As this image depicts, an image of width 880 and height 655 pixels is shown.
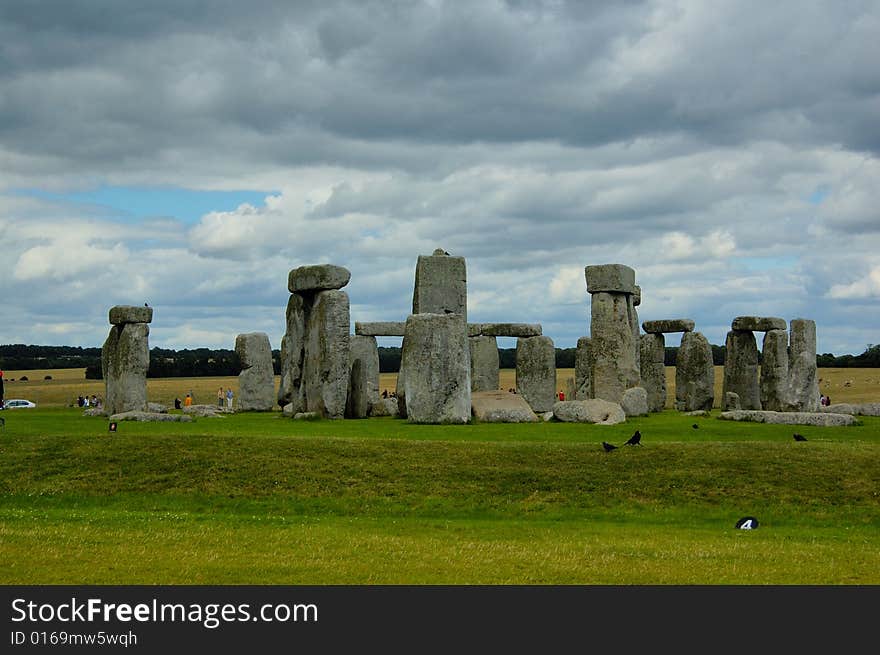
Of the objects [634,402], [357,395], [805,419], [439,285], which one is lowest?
[805,419]

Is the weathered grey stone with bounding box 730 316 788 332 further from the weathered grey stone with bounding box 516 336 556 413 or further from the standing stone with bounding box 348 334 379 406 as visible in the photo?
the standing stone with bounding box 348 334 379 406

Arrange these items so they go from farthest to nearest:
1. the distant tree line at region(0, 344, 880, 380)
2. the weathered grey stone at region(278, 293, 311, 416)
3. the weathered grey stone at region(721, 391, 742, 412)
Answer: the distant tree line at region(0, 344, 880, 380) → the weathered grey stone at region(721, 391, 742, 412) → the weathered grey stone at region(278, 293, 311, 416)

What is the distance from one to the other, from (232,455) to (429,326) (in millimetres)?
8013

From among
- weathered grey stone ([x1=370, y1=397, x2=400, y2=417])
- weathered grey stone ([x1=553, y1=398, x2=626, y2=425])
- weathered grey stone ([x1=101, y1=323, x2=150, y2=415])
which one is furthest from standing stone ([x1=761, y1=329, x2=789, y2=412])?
weathered grey stone ([x1=101, y1=323, x2=150, y2=415])

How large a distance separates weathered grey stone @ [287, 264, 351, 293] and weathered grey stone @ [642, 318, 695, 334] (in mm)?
15147

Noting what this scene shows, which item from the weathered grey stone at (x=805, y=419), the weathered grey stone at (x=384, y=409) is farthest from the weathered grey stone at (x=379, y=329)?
the weathered grey stone at (x=805, y=419)

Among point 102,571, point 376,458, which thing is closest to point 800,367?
point 376,458

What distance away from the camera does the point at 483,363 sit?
4162 cm

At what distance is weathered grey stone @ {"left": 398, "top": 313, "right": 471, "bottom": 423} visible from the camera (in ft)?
91.3

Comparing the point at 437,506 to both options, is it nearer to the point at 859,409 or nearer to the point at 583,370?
the point at 859,409

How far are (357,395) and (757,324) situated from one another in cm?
1431

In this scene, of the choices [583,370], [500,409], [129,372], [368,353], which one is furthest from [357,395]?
[583,370]

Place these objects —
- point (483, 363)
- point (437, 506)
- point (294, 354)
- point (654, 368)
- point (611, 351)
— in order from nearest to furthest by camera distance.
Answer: point (437, 506)
point (611, 351)
point (294, 354)
point (483, 363)
point (654, 368)

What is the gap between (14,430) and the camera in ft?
83.7
